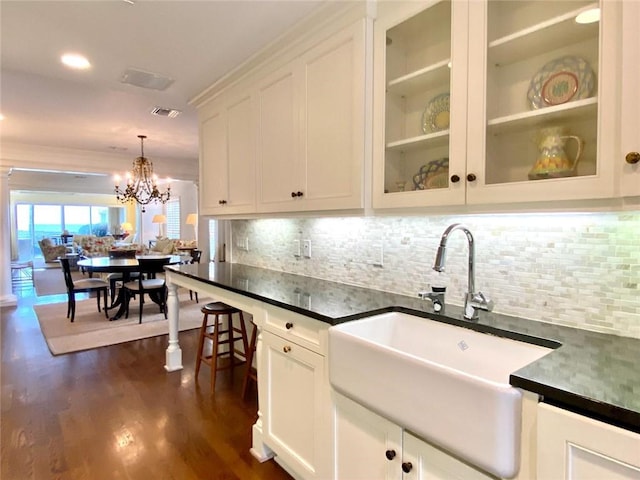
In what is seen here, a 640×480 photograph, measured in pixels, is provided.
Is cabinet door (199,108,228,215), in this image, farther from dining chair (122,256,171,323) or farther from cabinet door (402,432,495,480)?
cabinet door (402,432,495,480)

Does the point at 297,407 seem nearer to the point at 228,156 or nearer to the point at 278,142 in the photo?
the point at 278,142

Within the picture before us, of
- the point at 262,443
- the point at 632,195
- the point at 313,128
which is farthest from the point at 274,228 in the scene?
the point at 632,195

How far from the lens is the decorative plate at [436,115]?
159cm

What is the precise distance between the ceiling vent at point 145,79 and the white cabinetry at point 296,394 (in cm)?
197

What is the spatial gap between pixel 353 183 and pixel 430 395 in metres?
1.05

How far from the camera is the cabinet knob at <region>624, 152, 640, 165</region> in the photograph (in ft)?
3.28

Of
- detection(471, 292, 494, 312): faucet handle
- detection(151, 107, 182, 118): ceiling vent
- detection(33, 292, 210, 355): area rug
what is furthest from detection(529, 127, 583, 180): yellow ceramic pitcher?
detection(33, 292, 210, 355): area rug

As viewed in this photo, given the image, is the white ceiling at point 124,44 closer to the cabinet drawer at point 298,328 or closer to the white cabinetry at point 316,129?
the white cabinetry at point 316,129

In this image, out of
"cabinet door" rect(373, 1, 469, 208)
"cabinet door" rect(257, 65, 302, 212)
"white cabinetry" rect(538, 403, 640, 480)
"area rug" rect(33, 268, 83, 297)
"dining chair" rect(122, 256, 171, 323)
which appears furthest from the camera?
"area rug" rect(33, 268, 83, 297)

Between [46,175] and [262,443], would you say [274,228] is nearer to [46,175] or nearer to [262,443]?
[262,443]

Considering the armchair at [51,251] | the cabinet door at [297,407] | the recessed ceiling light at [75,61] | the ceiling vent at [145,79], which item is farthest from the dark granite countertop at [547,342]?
the armchair at [51,251]

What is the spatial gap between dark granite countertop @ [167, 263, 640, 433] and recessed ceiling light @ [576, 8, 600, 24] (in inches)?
39.6

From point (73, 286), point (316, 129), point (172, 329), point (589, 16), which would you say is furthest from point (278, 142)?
point (73, 286)

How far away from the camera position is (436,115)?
165cm
